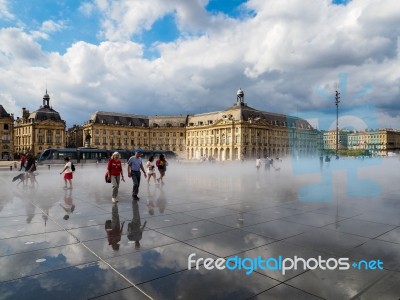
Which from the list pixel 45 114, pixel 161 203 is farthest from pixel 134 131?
pixel 161 203

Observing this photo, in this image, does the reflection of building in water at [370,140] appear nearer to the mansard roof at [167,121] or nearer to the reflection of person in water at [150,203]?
the mansard roof at [167,121]

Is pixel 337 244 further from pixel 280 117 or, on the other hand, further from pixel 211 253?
pixel 280 117

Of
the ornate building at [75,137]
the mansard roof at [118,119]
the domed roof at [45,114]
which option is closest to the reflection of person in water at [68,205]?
the mansard roof at [118,119]

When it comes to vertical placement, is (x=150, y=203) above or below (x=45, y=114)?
below

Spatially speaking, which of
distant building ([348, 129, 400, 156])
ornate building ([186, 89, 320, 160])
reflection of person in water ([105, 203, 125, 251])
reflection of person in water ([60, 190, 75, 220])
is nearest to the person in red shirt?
reflection of person in water ([60, 190, 75, 220])

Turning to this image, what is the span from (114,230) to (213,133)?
111 m

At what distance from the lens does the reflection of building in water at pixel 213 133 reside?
363 ft

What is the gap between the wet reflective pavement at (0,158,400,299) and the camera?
452cm

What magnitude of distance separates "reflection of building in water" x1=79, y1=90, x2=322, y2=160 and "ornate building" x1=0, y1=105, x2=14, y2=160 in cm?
2347

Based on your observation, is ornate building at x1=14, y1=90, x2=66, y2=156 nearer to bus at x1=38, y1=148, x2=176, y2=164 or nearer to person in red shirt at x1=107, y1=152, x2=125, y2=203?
bus at x1=38, y1=148, x2=176, y2=164

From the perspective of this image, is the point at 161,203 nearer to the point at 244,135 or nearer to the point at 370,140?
the point at 244,135

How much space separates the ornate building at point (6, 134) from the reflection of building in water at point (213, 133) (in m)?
23.5

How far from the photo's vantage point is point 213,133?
11806 cm

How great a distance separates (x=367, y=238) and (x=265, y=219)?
2.69 metres
